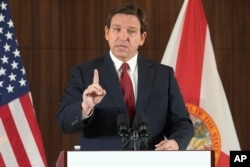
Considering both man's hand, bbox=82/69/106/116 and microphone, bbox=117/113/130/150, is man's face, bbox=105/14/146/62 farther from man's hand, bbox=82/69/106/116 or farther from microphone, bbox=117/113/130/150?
microphone, bbox=117/113/130/150

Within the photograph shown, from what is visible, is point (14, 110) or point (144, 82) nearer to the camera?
point (144, 82)

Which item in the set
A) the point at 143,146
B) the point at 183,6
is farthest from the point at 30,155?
the point at 143,146

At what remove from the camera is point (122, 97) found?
110 inches

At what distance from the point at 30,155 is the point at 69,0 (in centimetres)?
152

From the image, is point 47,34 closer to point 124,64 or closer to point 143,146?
point 124,64

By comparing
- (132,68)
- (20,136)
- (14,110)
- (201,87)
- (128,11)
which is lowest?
(20,136)

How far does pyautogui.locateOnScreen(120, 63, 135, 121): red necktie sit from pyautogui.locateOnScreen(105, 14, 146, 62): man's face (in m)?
0.07

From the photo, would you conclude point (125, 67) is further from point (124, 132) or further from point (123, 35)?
point (124, 132)

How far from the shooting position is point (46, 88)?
17.0 ft

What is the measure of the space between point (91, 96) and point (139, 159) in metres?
0.58

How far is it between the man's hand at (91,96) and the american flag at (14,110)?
7.23 ft

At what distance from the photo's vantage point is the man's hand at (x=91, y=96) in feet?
7.64

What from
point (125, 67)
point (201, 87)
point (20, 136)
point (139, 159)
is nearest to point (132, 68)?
point (125, 67)

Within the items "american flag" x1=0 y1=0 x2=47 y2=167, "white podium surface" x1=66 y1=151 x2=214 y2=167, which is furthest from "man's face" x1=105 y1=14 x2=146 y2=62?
"american flag" x1=0 y1=0 x2=47 y2=167
